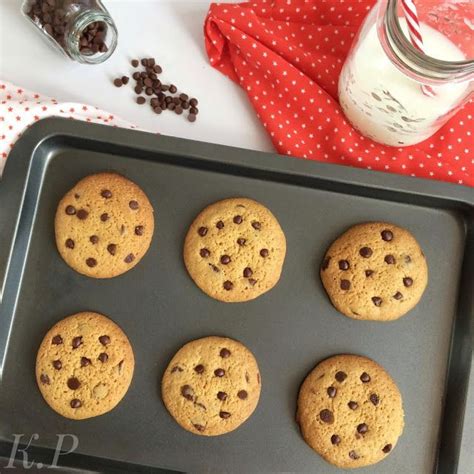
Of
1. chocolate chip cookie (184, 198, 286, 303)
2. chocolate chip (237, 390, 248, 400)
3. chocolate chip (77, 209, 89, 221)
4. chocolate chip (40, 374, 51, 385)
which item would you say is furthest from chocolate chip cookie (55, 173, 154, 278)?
chocolate chip (237, 390, 248, 400)

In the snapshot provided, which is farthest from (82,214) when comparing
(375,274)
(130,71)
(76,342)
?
(375,274)

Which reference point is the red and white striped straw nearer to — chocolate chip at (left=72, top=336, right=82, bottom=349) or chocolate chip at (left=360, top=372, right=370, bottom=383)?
chocolate chip at (left=360, top=372, right=370, bottom=383)

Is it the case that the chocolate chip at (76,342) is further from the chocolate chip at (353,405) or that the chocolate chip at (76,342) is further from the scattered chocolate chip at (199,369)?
the chocolate chip at (353,405)

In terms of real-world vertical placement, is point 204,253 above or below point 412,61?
below

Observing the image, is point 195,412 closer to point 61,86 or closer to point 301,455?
point 301,455

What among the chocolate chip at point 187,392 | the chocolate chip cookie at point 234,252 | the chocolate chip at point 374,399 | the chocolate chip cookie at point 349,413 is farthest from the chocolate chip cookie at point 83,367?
the chocolate chip at point 374,399

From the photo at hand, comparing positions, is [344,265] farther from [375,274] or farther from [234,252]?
[234,252]

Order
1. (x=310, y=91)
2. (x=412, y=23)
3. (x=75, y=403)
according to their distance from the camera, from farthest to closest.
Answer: (x=310, y=91), (x=75, y=403), (x=412, y=23)
